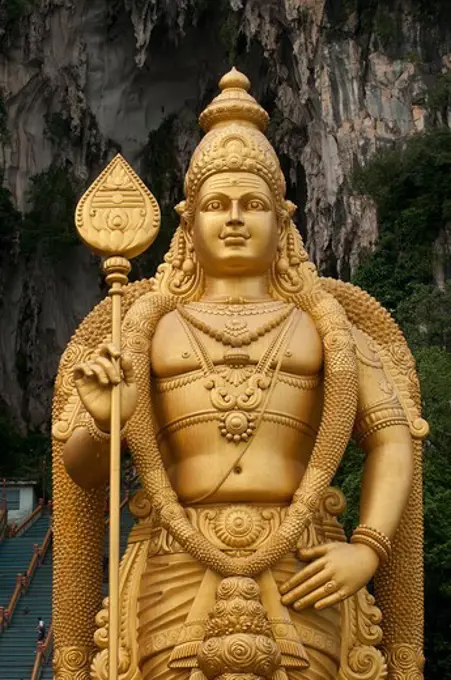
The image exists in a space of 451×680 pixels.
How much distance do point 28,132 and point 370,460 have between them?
2404 centimetres

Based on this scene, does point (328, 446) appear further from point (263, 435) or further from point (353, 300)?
point (353, 300)

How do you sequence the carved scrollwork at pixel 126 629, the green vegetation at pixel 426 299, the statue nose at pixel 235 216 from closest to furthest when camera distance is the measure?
the carved scrollwork at pixel 126 629 < the statue nose at pixel 235 216 < the green vegetation at pixel 426 299

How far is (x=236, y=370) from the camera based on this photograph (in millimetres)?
6047

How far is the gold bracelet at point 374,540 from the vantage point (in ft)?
19.1

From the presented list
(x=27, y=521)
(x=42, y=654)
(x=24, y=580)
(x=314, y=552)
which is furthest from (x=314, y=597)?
(x=27, y=521)

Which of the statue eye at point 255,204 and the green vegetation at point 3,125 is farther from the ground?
the green vegetation at point 3,125

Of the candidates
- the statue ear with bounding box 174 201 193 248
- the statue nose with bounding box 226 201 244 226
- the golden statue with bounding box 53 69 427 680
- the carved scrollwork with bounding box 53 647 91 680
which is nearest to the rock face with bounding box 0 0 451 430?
the statue ear with bounding box 174 201 193 248

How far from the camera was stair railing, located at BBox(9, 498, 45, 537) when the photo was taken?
19500 mm

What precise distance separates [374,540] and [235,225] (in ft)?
4.93

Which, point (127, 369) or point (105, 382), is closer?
point (105, 382)

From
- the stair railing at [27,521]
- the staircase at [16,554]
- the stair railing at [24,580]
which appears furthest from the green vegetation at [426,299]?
the stair railing at [27,521]

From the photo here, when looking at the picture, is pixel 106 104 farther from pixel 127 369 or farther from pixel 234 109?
pixel 127 369

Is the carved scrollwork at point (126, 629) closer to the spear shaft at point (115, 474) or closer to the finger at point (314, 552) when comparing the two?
the spear shaft at point (115, 474)

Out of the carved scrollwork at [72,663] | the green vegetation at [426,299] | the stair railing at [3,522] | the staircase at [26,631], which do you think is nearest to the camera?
the carved scrollwork at [72,663]
